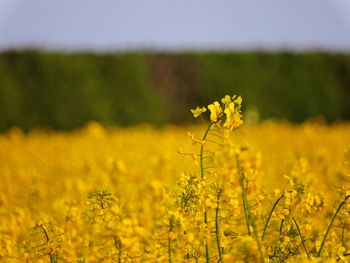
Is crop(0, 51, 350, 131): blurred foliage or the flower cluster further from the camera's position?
crop(0, 51, 350, 131): blurred foliage

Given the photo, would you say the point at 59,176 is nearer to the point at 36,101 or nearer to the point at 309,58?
the point at 36,101

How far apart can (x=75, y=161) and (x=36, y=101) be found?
668 centimetres

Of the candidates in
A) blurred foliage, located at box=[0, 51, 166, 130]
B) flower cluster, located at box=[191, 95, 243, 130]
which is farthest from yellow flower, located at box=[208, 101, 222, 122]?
blurred foliage, located at box=[0, 51, 166, 130]

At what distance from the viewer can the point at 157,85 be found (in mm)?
13789

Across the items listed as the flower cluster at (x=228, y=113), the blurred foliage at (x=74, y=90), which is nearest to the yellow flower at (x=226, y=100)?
the flower cluster at (x=228, y=113)

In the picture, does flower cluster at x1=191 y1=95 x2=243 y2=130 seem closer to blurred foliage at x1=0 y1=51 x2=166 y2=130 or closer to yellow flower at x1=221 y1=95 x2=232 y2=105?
yellow flower at x1=221 y1=95 x2=232 y2=105

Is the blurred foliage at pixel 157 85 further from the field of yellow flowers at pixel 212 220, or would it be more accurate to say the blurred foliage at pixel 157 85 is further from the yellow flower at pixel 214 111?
the yellow flower at pixel 214 111

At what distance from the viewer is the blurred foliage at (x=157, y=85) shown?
12.1 meters

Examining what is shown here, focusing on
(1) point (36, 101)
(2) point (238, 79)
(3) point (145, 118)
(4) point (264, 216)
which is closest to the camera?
(4) point (264, 216)

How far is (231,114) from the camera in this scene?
1.69m

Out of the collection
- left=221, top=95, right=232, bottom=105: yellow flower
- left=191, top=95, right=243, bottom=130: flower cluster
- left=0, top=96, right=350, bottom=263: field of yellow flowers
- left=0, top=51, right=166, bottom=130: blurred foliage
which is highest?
left=0, top=51, right=166, bottom=130: blurred foliage

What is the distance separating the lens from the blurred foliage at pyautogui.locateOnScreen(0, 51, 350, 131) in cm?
1206

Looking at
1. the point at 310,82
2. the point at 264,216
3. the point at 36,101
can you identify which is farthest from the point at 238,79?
the point at 264,216

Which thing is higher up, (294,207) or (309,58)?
(309,58)
